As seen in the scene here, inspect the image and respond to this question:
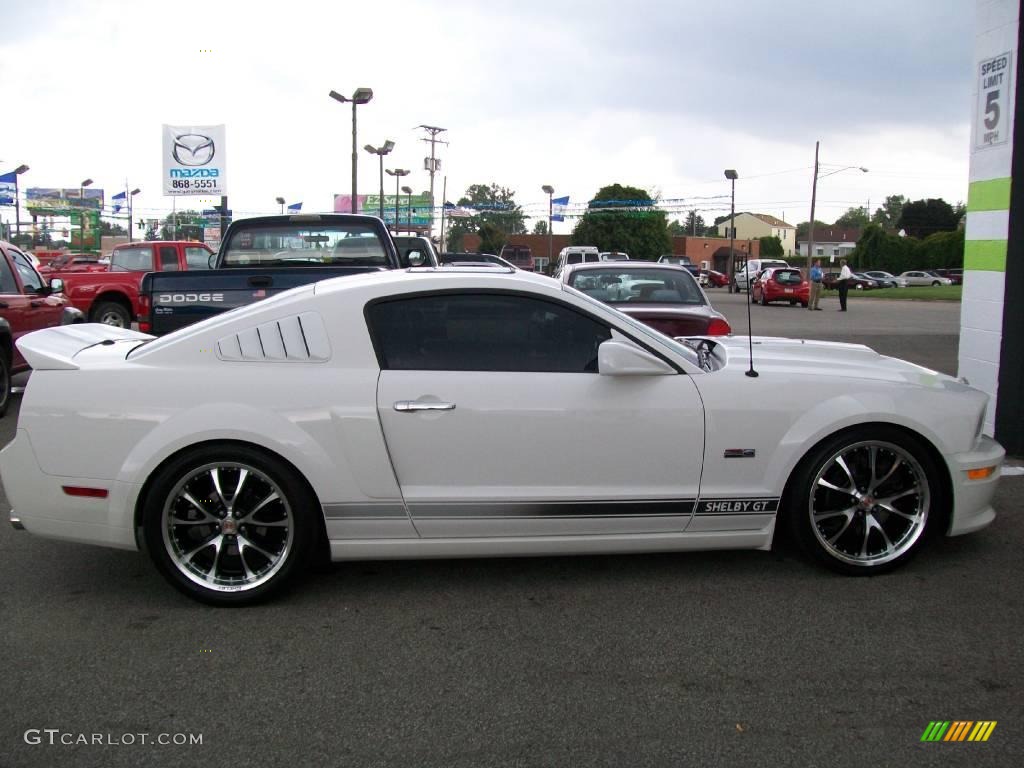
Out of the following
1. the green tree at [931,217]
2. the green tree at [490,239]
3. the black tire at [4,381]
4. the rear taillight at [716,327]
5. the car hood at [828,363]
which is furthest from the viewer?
the green tree at [931,217]

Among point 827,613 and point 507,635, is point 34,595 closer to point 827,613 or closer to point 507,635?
point 507,635

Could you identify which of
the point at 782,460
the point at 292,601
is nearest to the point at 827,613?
the point at 782,460

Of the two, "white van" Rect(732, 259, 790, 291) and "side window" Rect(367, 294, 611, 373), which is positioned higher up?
"white van" Rect(732, 259, 790, 291)

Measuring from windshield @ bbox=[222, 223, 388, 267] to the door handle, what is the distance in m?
5.89

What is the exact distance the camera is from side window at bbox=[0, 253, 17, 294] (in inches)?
392

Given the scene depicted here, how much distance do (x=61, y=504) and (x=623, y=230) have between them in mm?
83168

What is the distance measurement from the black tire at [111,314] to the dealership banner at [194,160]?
1724 cm

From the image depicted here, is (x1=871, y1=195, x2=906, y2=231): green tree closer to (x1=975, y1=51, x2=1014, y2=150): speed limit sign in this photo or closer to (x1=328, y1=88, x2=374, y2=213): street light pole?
(x1=328, y1=88, x2=374, y2=213): street light pole

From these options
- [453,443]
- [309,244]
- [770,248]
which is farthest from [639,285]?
[770,248]

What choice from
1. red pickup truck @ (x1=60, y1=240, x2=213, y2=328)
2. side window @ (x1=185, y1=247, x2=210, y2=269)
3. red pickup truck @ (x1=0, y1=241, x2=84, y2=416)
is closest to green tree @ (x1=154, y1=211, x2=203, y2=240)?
side window @ (x1=185, y1=247, x2=210, y2=269)

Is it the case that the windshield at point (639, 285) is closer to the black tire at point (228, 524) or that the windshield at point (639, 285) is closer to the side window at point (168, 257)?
the black tire at point (228, 524)

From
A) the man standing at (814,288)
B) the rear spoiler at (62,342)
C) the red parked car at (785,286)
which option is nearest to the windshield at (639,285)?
the rear spoiler at (62,342)

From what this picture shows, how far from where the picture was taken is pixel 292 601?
4219 millimetres

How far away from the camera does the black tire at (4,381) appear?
9274 millimetres
